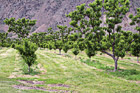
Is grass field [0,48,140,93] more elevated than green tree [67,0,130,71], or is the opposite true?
green tree [67,0,130,71]

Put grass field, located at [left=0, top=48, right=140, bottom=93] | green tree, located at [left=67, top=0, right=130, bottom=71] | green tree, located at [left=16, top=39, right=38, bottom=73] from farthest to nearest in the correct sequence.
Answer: green tree, located at [left=16, top=39, right=38, bottom=73]
green tree, located at [left=67, top=0, right=130, bottom=71]
grass field, located at [left=0, top=48, right=140, bottom=93]

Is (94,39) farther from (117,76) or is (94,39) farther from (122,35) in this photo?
(117,76)

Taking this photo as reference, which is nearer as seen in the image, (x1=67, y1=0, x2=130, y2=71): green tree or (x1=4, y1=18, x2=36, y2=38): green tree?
(x1=67, y1=0, x2=130, y2=71): green tree

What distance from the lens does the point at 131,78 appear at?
21391 millimetres

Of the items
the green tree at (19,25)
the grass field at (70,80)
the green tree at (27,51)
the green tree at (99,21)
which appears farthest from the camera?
the green tree at (19,25)

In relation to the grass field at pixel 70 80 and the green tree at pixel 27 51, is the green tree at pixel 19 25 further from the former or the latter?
the green tree at pixel 27 51

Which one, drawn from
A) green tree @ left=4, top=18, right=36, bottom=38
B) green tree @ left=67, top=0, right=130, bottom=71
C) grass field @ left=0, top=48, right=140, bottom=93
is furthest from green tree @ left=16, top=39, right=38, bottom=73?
green tree @ left=4, top=18, right=36, bottom=38

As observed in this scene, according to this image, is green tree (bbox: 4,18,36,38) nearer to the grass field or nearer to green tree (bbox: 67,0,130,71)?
the grass field

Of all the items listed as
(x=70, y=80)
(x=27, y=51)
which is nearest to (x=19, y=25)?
(x=27, y=51)

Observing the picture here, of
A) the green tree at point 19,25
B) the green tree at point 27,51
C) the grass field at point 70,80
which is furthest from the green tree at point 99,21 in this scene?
the green tree at point 19,25

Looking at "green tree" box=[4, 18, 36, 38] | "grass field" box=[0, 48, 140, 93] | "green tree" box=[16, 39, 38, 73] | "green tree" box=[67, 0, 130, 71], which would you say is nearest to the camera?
"grass field" box=[0, 48, 140, 93]

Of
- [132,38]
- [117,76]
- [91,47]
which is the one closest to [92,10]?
[91,47]

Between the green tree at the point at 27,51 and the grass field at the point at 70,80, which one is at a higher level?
the green tree at the point at 27,51

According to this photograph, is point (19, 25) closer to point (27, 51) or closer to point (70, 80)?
point (27, 51)
